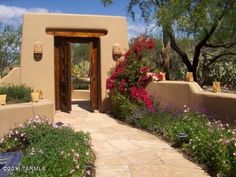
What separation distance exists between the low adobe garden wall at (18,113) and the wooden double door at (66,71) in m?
3.83

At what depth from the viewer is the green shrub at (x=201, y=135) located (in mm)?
6508

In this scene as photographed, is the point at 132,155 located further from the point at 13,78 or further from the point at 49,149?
the point at 13,78

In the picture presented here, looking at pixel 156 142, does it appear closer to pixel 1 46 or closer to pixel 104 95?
pixel 104 95

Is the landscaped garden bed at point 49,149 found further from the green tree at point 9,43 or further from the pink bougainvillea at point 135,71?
the green tree at point 9,43

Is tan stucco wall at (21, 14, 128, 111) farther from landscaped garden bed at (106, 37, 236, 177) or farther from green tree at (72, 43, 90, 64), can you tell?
green tree at (72, 43, 90, 64)

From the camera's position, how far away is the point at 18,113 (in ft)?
29.2

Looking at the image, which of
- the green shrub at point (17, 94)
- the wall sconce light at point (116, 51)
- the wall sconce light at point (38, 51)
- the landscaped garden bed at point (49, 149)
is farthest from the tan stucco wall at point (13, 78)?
the landscaped garden bed at point (49, 149)

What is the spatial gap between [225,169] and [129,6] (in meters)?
13.2

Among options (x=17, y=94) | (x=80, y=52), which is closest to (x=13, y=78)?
(x=17, y=94)

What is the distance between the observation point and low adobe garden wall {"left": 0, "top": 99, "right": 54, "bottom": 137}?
8.64 meters

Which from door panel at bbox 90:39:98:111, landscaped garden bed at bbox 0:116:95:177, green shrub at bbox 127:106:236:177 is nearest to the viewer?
landscaped garden bed at bbox 0:116:95:177

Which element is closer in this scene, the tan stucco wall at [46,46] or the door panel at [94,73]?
the tan stucco wall at [46,46]

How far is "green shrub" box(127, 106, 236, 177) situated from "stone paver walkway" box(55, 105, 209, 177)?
0.76ft

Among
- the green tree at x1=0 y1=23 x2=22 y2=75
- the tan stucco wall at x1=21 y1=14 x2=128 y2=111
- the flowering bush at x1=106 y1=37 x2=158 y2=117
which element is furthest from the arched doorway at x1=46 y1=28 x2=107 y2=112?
the green tree at x1=0 y1=23 x2=22 y2=75
